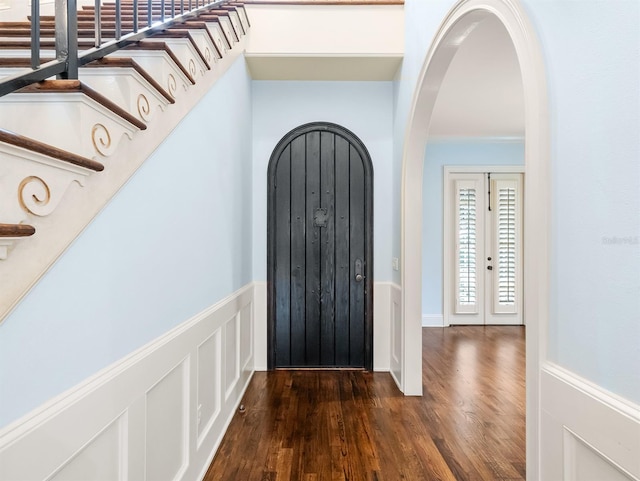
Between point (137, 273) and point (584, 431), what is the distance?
1336 millimetres

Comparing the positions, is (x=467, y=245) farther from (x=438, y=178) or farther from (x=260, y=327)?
(x=260, y=327)

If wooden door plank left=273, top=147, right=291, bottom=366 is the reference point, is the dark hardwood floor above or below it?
below

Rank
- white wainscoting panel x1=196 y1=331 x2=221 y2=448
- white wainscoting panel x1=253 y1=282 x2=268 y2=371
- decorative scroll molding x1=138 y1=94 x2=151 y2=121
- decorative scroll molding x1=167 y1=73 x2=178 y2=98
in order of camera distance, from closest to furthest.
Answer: decorative scroll molding x1=138 y1=94 x2=151 y2=121, decorative scroll molding x1=167 y1=73 x2=178 y2=98, white wainscoting panel x1=196 y1=331 x2=221 y2=448, white wainscoting panel x1=253 y1=282 x2=268 y2=371

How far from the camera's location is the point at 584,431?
0.99 m

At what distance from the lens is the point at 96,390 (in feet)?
3.39

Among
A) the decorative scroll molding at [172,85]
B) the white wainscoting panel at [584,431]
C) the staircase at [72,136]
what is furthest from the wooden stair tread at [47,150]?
the white wainscoting panel at [584,431]

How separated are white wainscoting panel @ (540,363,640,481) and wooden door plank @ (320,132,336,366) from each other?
255 cm

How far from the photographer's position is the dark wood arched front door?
12.0 ft

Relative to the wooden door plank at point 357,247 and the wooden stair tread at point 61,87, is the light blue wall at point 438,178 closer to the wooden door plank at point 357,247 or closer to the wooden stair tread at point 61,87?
the wooden door plank at point 357,247

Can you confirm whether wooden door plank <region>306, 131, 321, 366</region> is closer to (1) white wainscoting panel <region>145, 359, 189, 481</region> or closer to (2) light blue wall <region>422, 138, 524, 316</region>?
(1) white wainscoting panel <region>145, 359, 189, 481</region>

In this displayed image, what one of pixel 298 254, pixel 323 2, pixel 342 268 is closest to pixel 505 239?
pixel 342 268

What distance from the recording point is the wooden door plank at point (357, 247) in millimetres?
3668

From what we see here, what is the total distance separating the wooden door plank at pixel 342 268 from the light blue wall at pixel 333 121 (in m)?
0.27

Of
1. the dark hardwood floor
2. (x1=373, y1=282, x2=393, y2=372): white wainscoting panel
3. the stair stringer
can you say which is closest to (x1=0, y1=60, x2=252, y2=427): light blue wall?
the stair stringer
